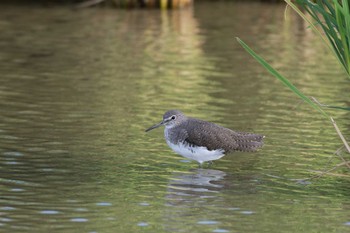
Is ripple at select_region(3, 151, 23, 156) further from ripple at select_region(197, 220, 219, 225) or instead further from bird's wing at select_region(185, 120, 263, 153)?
ripple at select_region(197, 220, 219, 225)

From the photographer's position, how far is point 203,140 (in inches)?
432

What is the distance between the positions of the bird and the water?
23 cm

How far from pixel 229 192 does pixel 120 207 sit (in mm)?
1340

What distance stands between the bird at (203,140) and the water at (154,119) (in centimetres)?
23

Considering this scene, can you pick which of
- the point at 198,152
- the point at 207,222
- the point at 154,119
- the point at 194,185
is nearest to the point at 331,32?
the point at 207,222

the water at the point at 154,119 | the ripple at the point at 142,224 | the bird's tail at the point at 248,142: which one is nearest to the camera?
the ripple at the point at 142,224

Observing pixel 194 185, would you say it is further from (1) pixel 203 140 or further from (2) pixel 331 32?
(2) pixel 331 32

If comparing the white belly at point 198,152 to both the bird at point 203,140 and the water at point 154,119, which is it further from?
the water at point 154,119

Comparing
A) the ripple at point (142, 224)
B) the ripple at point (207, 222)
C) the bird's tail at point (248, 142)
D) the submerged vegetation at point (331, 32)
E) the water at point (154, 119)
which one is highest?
the submerged vegetation at point (331, 32)

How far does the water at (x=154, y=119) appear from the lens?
9.16m

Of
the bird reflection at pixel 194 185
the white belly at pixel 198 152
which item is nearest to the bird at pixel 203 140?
the white belly at pixel 198 152

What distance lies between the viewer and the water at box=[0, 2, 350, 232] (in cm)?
916

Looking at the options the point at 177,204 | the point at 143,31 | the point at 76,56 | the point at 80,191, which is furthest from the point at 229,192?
the point at 143,31

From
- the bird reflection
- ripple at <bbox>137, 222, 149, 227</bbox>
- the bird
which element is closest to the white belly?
the bird
